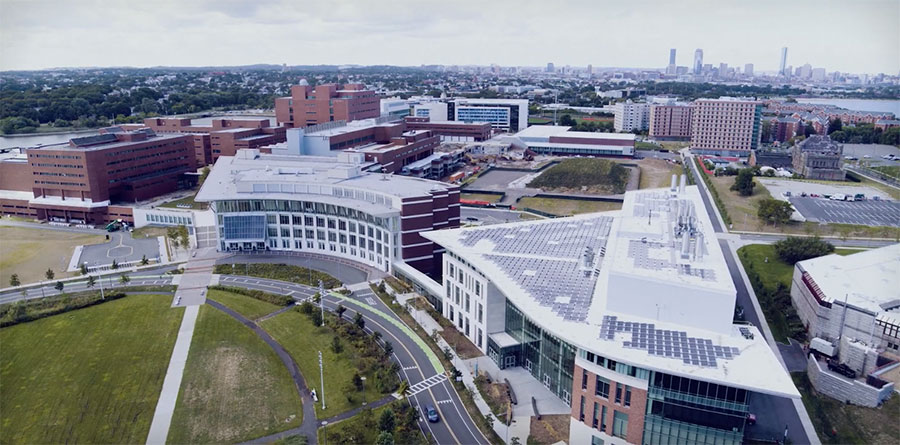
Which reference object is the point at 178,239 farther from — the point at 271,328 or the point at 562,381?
the point at 562,381

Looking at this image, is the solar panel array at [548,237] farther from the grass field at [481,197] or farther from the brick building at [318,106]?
the brick building at [318,106]

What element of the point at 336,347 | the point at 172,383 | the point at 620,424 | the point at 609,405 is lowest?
the point at 172,383

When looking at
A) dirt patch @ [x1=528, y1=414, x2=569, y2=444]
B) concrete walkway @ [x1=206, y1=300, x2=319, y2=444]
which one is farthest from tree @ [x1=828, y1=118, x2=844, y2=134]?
concrete walkway @ [x1=206, y1=300, x2=319, y2=444]

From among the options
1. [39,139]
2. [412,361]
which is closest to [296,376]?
[412,361]

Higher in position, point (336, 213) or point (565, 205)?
point (336, 213)

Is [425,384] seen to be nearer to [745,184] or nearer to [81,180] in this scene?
[81,180]

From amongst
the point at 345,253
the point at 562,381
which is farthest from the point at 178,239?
the point at 562,381

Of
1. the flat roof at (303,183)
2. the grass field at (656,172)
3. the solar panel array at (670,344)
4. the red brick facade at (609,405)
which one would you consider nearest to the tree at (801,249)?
the flat roof at (303,183)
